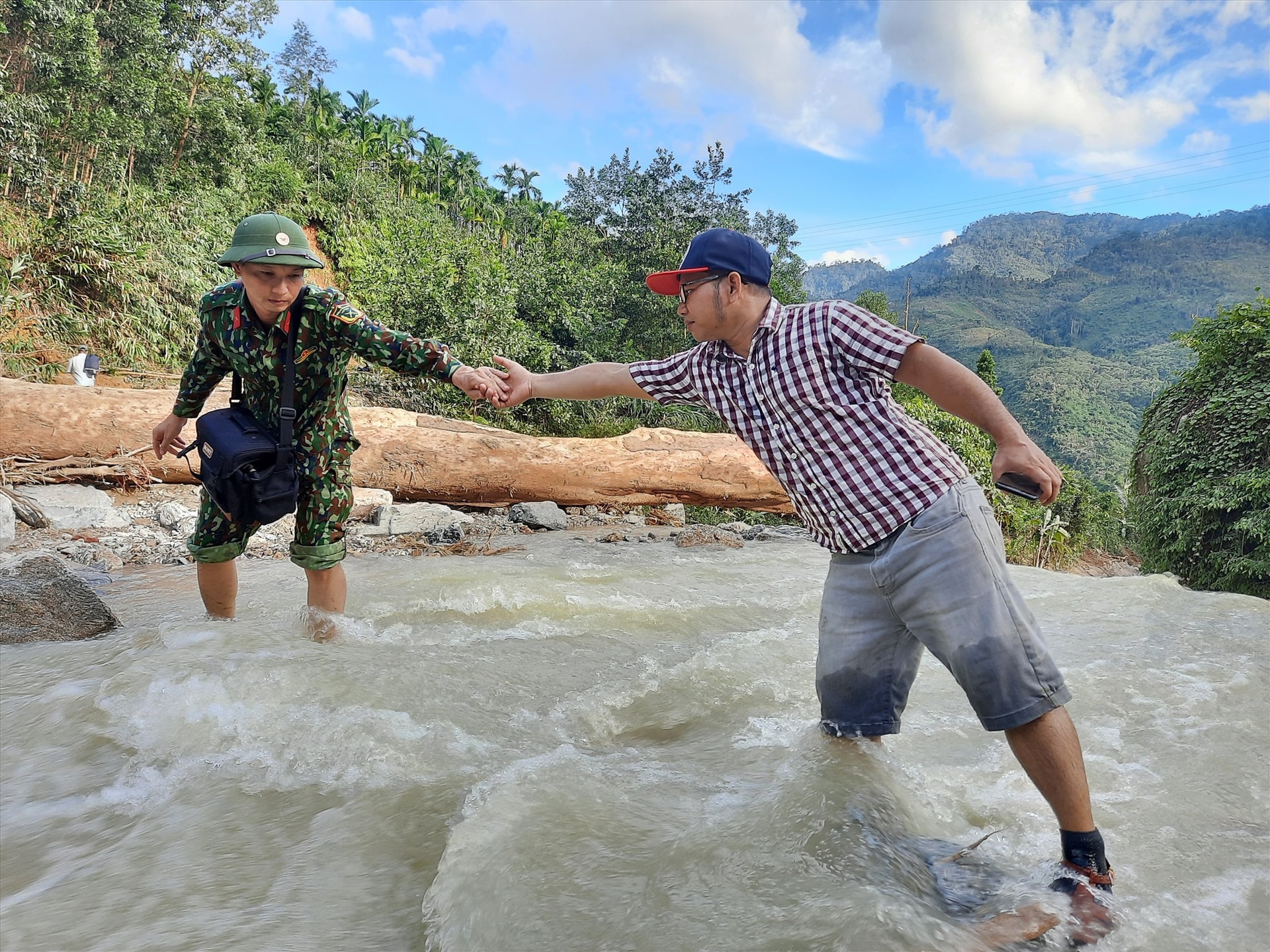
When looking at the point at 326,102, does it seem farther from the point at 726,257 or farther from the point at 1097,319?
the point at 1097,319

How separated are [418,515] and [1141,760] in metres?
6.61

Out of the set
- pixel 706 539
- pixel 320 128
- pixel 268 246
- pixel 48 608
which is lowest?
pixel 706 539

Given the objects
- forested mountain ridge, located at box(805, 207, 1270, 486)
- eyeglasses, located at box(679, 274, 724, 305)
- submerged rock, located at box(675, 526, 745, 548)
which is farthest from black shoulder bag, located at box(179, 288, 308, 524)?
forested mountain ridge, located at box(805, 207, 1270, 486)

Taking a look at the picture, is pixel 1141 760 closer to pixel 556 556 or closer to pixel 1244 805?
pixel 1244 805

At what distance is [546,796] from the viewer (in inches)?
95.5

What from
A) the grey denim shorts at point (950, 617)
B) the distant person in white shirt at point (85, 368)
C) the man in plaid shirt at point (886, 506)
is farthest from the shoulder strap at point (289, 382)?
the distant person in white shirt at point (85, 368)

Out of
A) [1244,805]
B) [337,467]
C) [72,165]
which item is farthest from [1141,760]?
[72,165]

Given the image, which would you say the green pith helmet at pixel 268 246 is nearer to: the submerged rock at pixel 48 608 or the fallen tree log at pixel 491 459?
the submerged rock at pixel 48 608

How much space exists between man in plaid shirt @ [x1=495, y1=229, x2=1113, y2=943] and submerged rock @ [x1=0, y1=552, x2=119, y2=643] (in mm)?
3617

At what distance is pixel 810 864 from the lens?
207 cm

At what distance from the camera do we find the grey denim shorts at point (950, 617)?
1.96 m

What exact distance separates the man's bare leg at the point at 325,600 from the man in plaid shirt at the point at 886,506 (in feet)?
7.23

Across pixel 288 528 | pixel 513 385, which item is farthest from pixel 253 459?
pixel 288 528

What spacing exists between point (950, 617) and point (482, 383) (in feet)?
7.35
